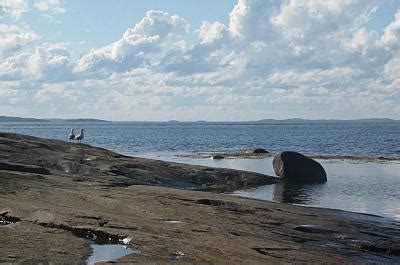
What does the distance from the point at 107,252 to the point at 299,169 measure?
29.0 m

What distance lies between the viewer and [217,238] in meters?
14.5

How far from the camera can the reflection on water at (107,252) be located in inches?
475

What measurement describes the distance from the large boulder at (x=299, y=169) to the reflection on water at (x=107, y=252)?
27.8 meters

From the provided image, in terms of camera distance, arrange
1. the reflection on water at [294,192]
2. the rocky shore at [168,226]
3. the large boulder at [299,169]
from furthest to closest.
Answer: the large boulder at [299,169], the reflection on water at [294,192], the rocky shore at [168,226]

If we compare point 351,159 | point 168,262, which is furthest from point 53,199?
point 351,159

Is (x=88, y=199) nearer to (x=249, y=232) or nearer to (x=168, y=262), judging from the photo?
(x=249, y=232)

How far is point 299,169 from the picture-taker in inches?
1587

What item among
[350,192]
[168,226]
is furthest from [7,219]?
[350,192]

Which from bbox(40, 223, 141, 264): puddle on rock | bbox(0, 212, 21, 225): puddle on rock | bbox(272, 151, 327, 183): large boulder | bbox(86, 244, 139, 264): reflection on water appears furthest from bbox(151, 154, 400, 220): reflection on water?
bbox(0, 212, 21, 225): puddle on rock

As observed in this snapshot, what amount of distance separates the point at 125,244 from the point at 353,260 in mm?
5937

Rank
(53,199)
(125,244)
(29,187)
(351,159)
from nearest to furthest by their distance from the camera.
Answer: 1. (125,244)
2. (53,199)
3. (29,187)
4. (351,159)

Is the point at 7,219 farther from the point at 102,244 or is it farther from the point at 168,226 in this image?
the point at 168,226

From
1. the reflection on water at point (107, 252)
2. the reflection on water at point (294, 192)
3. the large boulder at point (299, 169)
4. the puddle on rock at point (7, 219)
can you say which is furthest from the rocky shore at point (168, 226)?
the large boulder at point (299, 169)

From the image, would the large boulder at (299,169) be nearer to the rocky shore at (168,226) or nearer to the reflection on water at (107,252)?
the rocky shore at (168,226)
